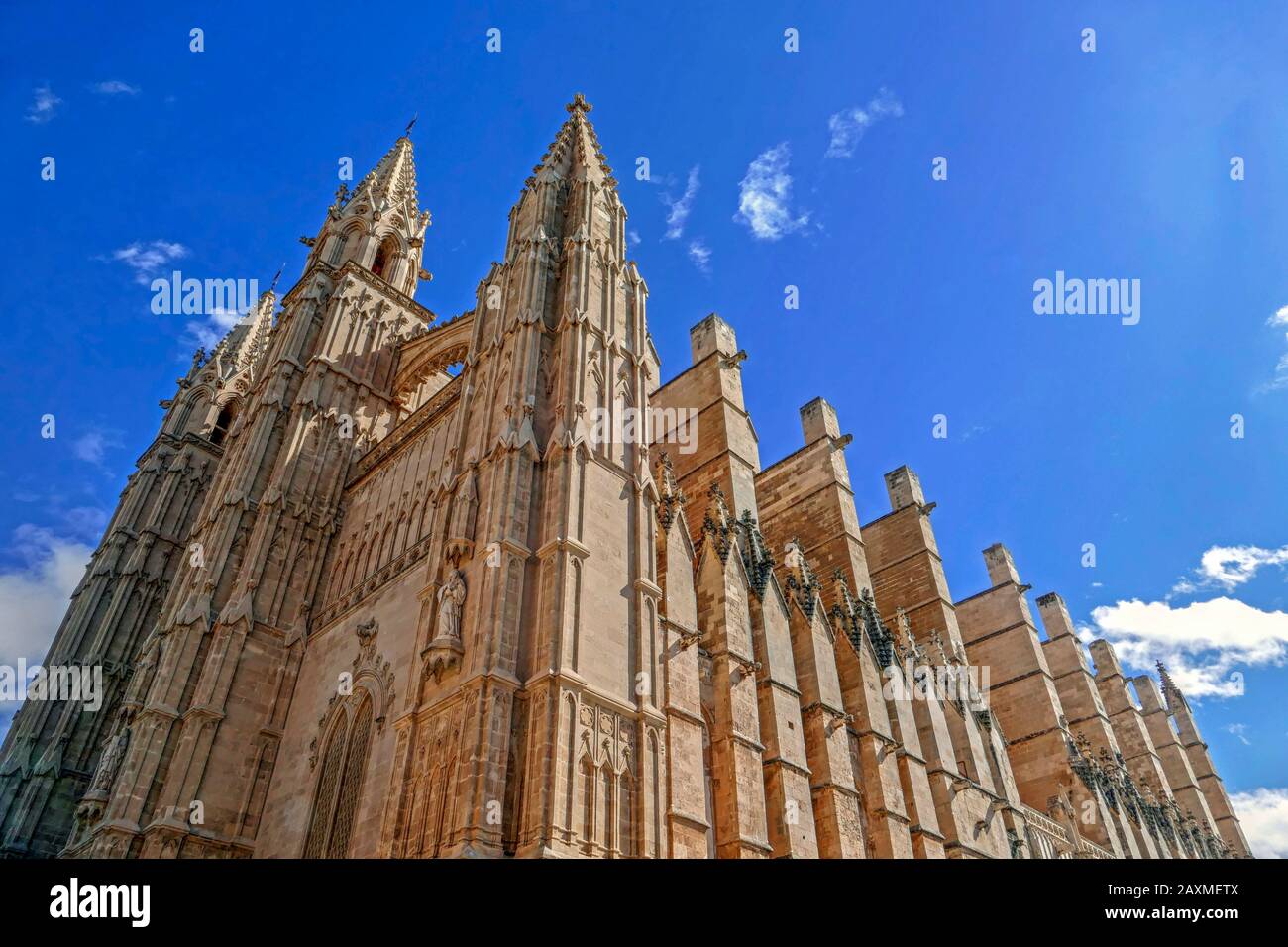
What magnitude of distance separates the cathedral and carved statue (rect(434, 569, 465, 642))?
0.21 ft

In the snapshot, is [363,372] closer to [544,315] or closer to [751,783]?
[544,315]

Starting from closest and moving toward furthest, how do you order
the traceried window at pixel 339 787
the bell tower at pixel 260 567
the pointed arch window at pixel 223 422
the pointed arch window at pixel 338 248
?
the traceried window at pixel 339 787 < the bell tower at pixel 260 567 < the pointed arch window at pixel 338 248 < the pointed arch window at pixel 223 422

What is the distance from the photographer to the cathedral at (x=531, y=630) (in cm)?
1180

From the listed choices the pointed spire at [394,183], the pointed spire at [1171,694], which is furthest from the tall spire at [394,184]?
the pointed spire at [1171,694]

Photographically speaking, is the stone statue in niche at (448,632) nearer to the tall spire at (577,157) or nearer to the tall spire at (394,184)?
the tall spire at (577,157)

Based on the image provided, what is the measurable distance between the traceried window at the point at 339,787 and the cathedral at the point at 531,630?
66 millimetres

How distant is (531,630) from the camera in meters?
12.2

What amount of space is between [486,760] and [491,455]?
541 cm

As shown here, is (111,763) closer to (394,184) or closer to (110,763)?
(110,763)

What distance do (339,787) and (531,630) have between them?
17.8 feet

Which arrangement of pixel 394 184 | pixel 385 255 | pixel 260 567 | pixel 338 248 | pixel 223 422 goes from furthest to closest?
pixel 223 422, pixel 394 184, pixel 385 255, pixel 338 248, pixel 260 567

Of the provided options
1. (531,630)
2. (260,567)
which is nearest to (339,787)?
(531,630)
